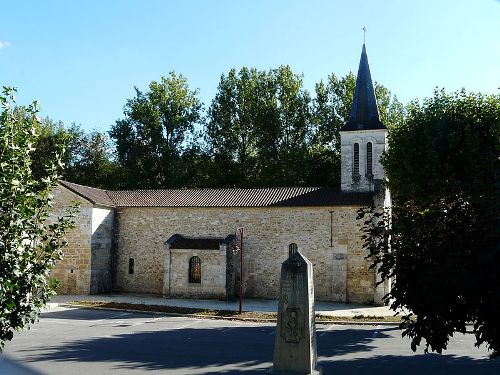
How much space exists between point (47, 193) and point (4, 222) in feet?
2.68

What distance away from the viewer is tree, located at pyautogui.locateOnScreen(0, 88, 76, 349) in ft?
18.6

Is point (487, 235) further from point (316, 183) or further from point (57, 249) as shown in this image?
point (316, 183)

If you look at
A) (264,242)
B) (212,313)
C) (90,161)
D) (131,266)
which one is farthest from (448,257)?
(90,161)

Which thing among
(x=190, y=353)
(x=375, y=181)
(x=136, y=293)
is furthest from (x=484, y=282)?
(x=136, y=293)

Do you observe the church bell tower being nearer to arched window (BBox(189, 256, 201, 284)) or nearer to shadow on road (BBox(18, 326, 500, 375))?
arched window (BBox(189, 256, 201, 284))

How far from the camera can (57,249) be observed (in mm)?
6340

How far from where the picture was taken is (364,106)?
31.1 meters

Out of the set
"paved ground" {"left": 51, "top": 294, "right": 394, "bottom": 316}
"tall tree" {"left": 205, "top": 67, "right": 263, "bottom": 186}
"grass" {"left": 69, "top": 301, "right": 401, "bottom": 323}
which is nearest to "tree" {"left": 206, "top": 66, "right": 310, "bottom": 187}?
"tall tree" {"left": 205, "top": 67, "right": 263, "bottom": 186}

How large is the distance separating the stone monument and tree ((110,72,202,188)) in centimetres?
3442

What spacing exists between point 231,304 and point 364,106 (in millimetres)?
14853

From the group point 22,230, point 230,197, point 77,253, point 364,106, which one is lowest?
point 77,253

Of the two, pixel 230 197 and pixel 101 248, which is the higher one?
pixel 230 197

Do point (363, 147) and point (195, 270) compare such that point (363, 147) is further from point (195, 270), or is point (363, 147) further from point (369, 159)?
point (195, 270)

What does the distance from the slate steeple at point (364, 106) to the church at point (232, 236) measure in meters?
0.06
